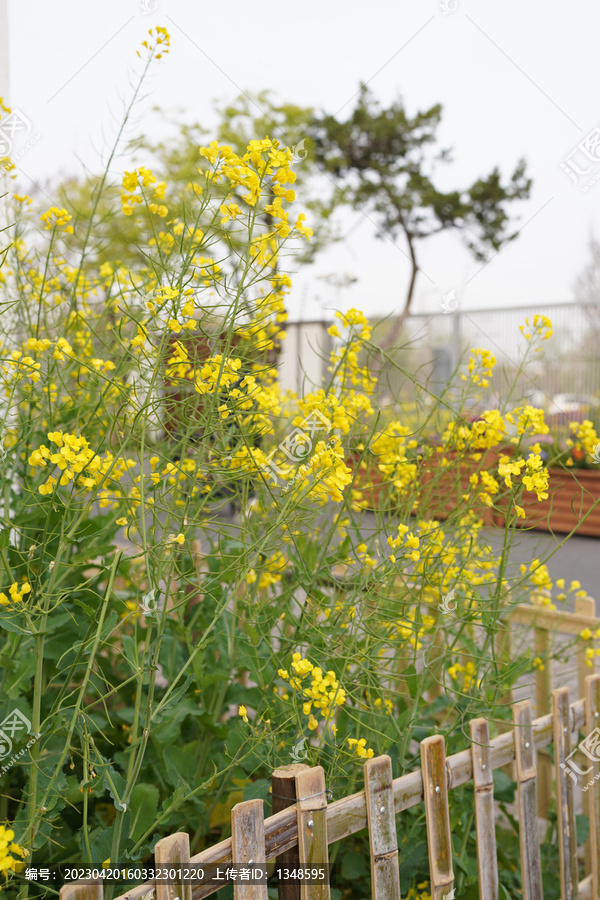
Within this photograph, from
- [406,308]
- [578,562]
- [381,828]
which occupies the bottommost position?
[578,562]

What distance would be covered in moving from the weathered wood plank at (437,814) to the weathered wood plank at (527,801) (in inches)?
8.8

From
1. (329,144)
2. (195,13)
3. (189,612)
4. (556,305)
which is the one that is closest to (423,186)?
(329,144)

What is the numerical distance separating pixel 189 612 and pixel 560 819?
0.92 m

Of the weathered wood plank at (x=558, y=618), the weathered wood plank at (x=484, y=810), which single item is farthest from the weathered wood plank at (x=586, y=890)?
the weathered wood plank at (x=558, y=618)

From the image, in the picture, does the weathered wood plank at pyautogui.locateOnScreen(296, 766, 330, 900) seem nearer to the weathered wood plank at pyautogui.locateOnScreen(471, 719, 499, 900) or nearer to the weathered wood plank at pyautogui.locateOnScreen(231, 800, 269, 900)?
the weathered wood plank at pyautogui.locateOnScreen(231, 800, 269, 900)

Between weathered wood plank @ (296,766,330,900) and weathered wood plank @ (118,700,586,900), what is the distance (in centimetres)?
1

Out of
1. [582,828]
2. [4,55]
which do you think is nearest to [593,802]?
[582,828]

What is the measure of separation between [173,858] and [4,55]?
7.47 feet

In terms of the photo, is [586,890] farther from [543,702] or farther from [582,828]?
[543,702]

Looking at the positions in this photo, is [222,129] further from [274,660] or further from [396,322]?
[274,660]

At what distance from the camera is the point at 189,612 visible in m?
1.69

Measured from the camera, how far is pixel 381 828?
1.07 m

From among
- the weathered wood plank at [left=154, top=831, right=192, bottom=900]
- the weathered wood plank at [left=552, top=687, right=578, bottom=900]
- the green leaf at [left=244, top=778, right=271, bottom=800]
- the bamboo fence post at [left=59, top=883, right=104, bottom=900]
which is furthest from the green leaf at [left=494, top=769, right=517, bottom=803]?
the bamboo fence post at [left=59, top=883, right=104, bottom=900]

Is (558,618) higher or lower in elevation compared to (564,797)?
higher
